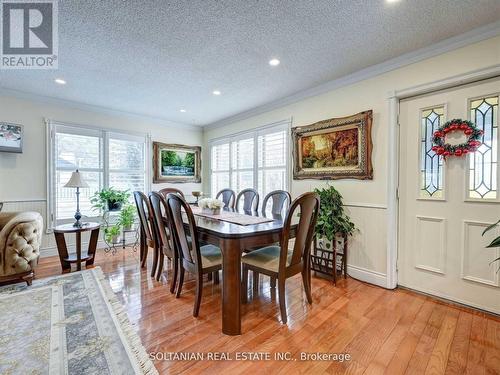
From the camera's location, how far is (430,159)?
245cm

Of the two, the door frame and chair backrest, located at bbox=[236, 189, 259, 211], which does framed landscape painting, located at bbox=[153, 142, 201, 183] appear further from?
the door frame

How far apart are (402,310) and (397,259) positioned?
2.13 feet

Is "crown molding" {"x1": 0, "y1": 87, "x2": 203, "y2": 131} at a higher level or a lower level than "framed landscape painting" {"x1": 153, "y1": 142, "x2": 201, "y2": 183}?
higher

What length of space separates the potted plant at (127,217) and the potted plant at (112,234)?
0.33 feet

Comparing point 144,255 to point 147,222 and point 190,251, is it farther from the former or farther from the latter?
point 190,251

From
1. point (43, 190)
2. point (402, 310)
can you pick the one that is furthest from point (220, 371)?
point (43, 190)

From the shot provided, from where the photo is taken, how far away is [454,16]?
189 cm

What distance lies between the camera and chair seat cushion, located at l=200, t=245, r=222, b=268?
2180 millimetres

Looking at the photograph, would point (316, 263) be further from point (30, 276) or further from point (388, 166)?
point (30, 276)

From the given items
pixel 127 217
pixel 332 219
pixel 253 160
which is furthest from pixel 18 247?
pixel 332 219

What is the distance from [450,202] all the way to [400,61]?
156 cm

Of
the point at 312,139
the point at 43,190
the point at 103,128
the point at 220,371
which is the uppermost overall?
the point at 103,128

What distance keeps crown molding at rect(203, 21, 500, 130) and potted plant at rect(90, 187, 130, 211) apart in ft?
9.92

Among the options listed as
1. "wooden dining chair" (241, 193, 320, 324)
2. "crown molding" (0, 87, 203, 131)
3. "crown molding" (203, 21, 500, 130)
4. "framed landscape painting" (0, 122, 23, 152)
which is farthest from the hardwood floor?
"crown molding" (0, 87, 203, 131)
